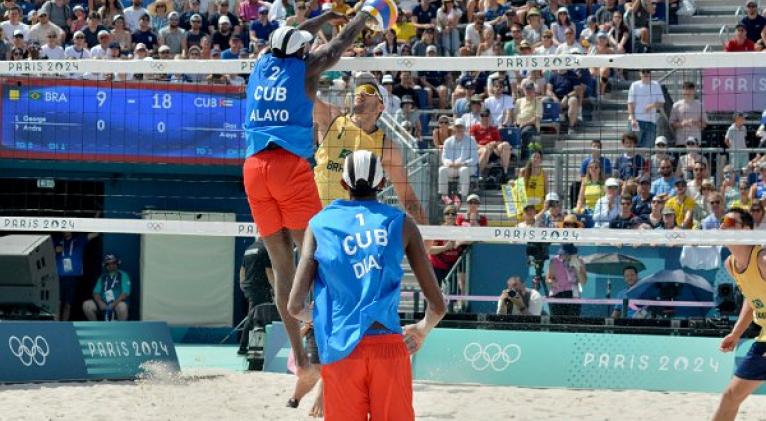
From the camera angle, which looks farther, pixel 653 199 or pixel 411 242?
pixel 653 199

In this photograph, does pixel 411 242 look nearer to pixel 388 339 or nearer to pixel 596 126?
pixel 388 339

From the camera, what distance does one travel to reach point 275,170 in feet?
24.4

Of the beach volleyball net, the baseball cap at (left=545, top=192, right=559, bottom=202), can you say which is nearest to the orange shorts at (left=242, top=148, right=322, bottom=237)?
the beach volleyball net

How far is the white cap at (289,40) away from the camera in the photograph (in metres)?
7.40

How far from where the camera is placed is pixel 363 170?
18.0ft

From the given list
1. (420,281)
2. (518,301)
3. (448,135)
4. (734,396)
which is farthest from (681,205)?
(420,281)

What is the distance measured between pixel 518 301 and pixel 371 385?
7.61 meters

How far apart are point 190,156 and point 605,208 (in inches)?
191

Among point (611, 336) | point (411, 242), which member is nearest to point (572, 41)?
point (611, 336)

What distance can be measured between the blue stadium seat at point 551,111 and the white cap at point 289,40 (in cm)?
770

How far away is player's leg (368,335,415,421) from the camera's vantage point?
5.20 meters

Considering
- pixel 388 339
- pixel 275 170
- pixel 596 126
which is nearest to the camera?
pixel 388 339

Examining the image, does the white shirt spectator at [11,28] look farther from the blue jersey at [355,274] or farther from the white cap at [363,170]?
the blue jersey at [355,274]

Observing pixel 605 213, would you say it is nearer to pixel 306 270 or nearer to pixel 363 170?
pixel 363 170
